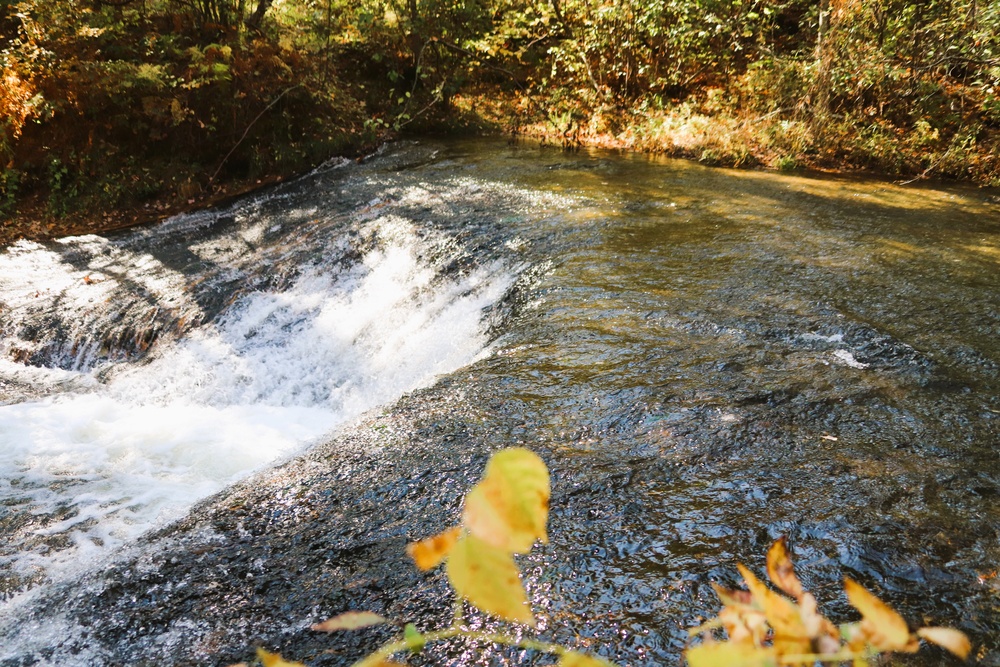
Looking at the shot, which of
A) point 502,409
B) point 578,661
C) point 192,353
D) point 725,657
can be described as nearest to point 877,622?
point 725,657

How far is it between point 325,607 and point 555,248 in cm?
466

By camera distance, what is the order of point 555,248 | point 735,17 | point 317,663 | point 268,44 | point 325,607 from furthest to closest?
point 735,17 < point 268,44 < point 555,248 < point 325,607 < point 317,663

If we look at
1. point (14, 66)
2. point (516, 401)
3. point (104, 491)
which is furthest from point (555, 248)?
point (14, 66)

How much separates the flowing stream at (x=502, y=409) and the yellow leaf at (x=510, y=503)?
190 cm

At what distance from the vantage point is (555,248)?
6.63m

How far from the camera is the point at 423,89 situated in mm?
14336

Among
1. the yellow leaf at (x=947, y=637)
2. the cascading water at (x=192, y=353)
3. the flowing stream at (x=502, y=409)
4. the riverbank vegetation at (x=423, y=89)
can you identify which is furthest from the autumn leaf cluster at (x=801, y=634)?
the riverbank vegetation at (x=423, y=89)

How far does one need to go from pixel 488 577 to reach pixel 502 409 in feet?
11.1

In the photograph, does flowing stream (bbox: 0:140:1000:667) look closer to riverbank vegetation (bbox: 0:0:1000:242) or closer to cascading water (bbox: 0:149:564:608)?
cascading water (bbox: 0:149:564:608)

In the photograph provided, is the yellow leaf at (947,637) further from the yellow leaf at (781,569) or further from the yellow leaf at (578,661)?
the yellow leaf at (578,661)

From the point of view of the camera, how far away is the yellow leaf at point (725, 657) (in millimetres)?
587

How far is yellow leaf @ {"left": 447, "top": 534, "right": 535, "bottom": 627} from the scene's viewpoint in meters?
0.54

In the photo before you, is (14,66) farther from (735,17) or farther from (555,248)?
(735,17)

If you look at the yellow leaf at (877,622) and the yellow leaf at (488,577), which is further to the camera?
the yellow leaf at (877,622)
